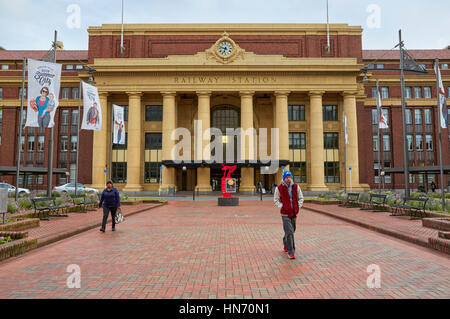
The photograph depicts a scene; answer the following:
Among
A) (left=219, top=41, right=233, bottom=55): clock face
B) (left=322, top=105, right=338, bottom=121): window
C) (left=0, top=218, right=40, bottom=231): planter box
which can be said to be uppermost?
(left=219, top=41, right=233, bottom=55): clock face

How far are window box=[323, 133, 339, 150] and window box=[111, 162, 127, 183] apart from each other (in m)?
28.7

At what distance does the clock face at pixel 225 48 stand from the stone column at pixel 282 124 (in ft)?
28.3

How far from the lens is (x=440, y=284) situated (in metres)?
5.16

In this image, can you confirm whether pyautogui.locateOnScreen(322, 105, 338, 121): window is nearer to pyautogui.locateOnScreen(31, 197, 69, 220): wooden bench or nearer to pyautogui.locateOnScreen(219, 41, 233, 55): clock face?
pyautogui.locateOnScreen(219, 41, 233, 55): clock face

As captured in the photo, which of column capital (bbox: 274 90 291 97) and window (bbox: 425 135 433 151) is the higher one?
column capital (bbox: 274 90 291 97)

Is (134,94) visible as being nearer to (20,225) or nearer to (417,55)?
(20,225)

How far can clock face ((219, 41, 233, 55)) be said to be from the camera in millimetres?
41219

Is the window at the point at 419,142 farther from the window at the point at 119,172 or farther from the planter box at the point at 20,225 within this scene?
the planter box at the point at 20,225

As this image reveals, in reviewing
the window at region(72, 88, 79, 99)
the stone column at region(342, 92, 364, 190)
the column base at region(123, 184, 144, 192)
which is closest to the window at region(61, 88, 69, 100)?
the window at region(72, 88, 79, 99)

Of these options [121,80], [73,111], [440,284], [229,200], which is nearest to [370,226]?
[440,284]

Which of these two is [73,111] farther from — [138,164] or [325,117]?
[325,117]

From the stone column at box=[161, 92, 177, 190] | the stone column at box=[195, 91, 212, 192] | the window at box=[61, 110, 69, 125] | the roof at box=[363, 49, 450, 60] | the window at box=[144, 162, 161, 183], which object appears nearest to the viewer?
the stone column at box=[195, 91, 212, 192]
